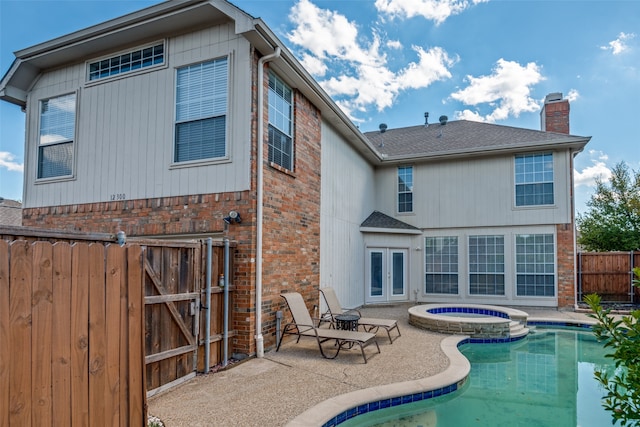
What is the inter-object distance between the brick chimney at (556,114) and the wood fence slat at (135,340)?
1526 cm

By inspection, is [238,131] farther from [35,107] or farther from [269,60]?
[35,107]

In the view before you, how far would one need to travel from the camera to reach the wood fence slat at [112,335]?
244 cm

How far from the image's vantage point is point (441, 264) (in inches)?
535

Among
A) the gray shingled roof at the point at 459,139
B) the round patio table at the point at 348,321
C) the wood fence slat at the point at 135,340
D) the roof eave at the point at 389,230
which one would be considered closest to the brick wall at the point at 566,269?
the gray shingled roof at the point at 459,139

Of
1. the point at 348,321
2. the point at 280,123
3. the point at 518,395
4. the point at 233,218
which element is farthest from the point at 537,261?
the point at 233,218

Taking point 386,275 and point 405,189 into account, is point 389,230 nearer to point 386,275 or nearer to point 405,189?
point 386,275

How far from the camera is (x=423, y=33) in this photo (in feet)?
43.5

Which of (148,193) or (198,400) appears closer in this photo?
(198,400)

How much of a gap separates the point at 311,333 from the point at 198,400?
263cm

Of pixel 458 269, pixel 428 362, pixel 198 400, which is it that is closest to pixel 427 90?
pixel 458 269

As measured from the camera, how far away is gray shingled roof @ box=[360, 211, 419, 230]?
13.0m

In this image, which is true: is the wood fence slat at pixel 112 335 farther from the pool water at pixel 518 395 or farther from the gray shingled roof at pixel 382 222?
the gray shingled roof at pixel 382 222

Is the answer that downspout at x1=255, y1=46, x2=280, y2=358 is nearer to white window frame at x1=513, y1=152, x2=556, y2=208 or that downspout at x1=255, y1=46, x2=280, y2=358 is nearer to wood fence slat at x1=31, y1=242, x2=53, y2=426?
wood fence slat at x1=31, y1=242, x2=53, y2=426

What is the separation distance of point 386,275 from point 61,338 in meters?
11.5
